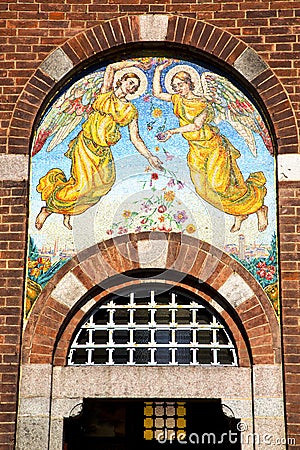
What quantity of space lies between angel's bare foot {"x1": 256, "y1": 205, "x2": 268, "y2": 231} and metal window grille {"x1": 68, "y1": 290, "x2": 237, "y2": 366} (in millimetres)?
995

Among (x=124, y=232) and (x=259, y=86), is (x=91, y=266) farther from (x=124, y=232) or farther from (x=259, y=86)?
(x=259, y=86)

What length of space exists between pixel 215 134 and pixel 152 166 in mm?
748

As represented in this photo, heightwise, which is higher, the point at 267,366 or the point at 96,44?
the point at 96,44

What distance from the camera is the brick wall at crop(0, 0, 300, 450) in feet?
24.9

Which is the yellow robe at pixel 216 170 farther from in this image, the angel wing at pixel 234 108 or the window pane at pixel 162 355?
the window pane at pixel 162 355

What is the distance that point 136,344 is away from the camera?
25.8ft

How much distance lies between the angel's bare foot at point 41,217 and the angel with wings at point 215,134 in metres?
1.41

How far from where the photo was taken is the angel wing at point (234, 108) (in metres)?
8.32

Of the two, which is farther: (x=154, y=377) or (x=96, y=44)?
(x=96, y=44)

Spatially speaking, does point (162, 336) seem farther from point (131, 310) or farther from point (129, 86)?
point (129, 86)

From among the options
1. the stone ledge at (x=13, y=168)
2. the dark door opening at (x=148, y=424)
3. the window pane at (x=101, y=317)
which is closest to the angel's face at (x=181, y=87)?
the stone ledge at (x=13, y=168)

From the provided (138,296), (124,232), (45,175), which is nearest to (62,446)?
(138,296)

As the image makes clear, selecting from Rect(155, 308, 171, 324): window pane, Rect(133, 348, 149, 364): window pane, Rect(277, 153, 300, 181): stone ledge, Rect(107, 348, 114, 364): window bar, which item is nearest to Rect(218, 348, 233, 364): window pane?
Rect(155, 308, 171, 324): window pane

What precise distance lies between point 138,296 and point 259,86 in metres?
2.49
